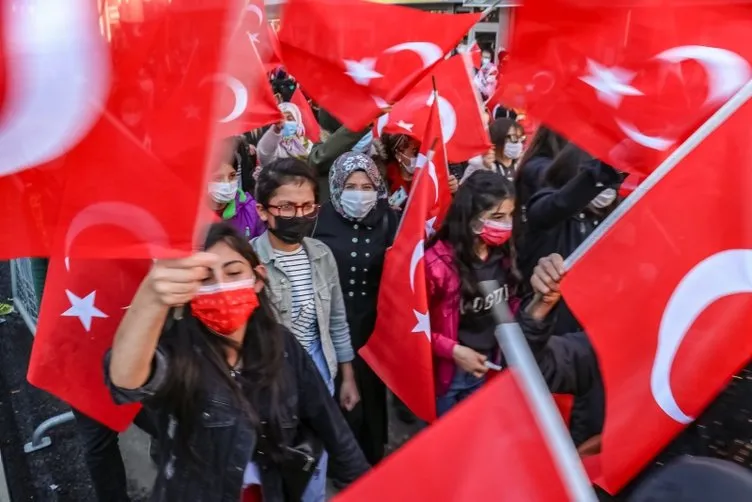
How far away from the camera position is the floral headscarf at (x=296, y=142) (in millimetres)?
5110

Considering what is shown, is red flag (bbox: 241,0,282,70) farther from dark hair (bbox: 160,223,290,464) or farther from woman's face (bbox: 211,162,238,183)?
dark hair (bbox: 160,223,290,464)

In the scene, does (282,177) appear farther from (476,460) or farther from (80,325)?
(476,460)

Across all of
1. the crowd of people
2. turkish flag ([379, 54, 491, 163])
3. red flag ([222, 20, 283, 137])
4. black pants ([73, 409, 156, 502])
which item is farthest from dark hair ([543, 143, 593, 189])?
black pants ([73, 409, 156, 502])

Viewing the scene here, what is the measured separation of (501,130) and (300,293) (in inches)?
109

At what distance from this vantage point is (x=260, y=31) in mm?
3867

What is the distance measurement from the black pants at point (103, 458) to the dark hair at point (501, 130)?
3.36m

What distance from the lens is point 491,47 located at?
53.1 ft

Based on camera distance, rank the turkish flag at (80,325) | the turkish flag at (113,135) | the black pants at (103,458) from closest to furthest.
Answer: the turkish flag at (113,135) → the turkish flag at (80,325) → the black pants at (103,458)

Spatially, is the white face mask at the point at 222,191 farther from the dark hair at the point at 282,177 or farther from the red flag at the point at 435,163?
the red flag at the point at 435,163

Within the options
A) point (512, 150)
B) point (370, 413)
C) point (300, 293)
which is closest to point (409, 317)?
point (300, 293)

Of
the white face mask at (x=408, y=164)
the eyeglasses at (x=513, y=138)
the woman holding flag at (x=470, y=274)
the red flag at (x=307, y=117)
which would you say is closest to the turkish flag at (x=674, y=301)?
the woman holding flag at (x=470, y=274)

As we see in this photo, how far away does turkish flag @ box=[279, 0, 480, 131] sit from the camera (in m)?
3.48

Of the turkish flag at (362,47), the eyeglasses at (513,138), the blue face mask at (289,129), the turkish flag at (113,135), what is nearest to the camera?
the turkish flag at (113,135)

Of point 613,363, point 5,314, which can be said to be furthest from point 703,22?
point 5,314
